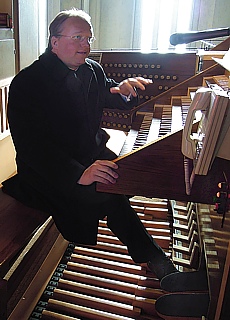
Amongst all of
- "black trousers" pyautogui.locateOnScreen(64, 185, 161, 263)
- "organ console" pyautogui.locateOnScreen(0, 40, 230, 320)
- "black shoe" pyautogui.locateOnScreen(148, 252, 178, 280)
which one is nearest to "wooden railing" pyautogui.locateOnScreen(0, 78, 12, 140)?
"organ console" pyautogui.locateOnScreen(0, 40, 230, 320)

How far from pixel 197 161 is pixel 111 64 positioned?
1427mm

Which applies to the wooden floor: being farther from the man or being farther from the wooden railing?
the wooden railing

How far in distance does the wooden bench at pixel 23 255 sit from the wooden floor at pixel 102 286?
0.16ft

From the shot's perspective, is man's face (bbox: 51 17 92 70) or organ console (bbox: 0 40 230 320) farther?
man's face (bbox: 51 17 92 70)

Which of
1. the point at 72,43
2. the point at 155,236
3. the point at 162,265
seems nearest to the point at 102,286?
the point at 162,265

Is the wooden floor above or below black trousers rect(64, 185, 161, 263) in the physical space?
below

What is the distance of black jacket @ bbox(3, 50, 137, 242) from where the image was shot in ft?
4.15

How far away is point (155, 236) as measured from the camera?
1944 mm

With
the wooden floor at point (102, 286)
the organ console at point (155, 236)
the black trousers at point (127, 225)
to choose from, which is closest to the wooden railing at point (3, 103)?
the organ console at point (155, 236)

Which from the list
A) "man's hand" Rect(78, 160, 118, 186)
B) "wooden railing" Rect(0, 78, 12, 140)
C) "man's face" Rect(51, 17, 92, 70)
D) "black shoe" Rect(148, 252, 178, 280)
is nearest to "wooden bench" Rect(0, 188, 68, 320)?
"man's hand" Rect(78, 160, 118, 186)

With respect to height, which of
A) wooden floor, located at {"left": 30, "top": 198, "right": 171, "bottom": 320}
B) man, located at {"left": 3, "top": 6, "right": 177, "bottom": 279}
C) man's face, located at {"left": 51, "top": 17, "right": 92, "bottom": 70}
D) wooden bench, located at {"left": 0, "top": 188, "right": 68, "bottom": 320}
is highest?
man's face, located at {"left": 51, "top": 17, "right": 92, "bottom": 70}

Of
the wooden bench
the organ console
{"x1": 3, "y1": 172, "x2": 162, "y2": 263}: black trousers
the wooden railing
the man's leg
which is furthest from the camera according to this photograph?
the wooden railing

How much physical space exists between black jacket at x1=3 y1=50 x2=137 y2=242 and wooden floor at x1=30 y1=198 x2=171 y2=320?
38 centimetres

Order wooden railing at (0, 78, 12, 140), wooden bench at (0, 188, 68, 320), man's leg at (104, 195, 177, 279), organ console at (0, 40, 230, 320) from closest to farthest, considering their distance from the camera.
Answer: organ console at (0, 40, 230, 320) < wooden bench at (0, 188, 68, 320) < man's leg at (104, 195, 177, 279) < wooden railing at (0, 78, 12, 140)
